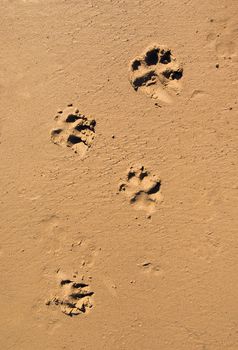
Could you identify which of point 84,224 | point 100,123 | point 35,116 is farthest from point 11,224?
point 100,123

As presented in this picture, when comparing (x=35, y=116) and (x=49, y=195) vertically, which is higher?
(x=35, y=116)

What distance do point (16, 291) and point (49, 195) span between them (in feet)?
2.68

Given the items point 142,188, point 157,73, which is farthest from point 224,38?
point 142,188

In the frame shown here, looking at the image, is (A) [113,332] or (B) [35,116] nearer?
(A) [113,332]

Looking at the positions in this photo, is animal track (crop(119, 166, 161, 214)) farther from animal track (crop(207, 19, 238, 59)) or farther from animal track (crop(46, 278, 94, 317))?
animal track (crop(207, 19, 238, 59))

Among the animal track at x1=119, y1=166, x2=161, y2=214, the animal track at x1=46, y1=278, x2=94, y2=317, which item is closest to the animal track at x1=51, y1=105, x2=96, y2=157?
the animal track at x1=119, y1=166, x2=161, y2=214

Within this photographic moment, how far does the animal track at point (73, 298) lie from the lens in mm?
2674

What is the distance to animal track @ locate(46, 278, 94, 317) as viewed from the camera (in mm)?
2674

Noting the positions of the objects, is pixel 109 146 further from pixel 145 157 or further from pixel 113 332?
pixel 113 332

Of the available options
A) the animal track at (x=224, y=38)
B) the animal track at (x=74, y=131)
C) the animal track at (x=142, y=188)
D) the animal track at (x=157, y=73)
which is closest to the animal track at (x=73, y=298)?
the animal track at (x=142, y=188)

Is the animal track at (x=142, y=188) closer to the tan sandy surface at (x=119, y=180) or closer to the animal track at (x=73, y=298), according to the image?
the tan sandy surface at (x=119, y=180)

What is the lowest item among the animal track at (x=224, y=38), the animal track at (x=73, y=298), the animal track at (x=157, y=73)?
the animal track at (x=73, y=298)

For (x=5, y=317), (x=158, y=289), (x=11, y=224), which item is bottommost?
(x=5, y=317)

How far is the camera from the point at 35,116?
2.84 metres
